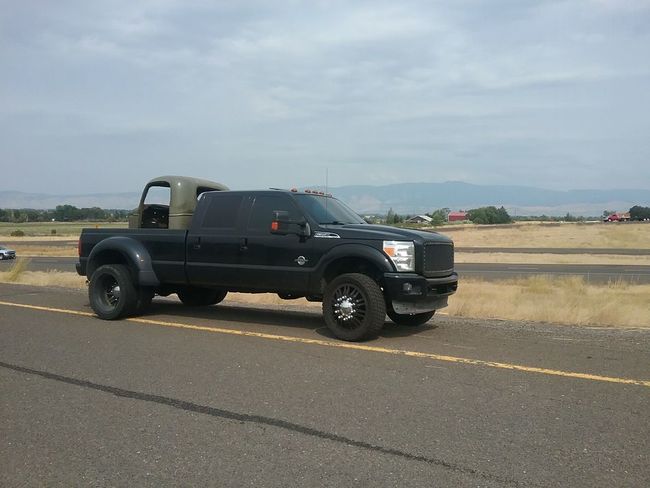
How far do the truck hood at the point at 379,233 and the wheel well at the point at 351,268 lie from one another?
32 cm

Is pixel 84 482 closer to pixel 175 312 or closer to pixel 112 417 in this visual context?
pixel 112 417

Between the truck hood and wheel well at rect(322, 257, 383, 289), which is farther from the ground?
the truck hood

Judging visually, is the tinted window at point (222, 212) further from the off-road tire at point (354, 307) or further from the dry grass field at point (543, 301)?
the dry grass field at point (543, 301)

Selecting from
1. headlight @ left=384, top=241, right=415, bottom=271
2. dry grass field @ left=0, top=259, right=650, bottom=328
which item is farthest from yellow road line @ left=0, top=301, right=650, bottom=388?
dry grass field @ left=0, top=259, right=650, bottom=328

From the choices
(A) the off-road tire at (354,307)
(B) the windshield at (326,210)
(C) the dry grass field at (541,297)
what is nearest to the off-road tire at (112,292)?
(B) the windshield at (326,210)

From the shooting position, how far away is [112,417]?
5094mm

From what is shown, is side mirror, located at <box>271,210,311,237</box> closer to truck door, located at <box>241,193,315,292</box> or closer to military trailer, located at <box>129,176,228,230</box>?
truck door, located at <box>241,193,315,292</box>

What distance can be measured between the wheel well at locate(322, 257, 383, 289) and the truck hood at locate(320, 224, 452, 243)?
12.4 inches

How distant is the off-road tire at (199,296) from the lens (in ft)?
37.3

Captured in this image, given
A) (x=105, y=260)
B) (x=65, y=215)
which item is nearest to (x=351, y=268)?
(x=105, y=260)

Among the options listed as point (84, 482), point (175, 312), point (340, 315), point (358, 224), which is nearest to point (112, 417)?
point (84, 482)

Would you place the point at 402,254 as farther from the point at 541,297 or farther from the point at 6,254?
the point at 6,254

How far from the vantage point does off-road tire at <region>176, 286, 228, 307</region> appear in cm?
1138

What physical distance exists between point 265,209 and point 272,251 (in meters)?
0.70
